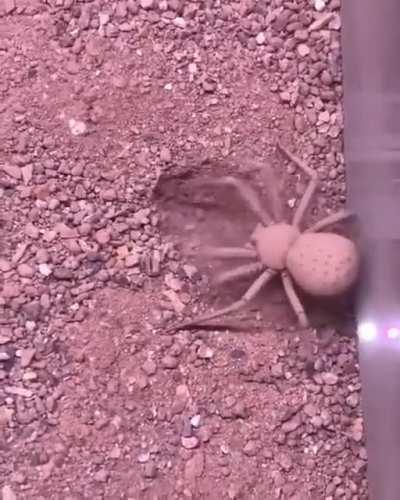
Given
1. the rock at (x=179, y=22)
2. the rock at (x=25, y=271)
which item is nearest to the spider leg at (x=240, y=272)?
the rock at (x=25, y=271)

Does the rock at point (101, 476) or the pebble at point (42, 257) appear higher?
the pebble at point (42, 257)

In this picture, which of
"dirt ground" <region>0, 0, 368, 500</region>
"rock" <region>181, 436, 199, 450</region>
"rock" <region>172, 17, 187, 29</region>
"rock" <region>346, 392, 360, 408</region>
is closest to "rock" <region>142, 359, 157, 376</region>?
"dirt ground" <region>0, 0, 368, 500</region>

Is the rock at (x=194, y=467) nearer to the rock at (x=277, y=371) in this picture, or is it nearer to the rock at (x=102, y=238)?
the rock at (x=277, y=371)

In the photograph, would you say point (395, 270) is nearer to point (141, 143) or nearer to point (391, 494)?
point (391, 494)

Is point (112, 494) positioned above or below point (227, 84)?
below

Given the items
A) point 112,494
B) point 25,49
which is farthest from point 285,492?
point 25,49

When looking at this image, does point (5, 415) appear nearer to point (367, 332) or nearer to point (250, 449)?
point (250, 449)

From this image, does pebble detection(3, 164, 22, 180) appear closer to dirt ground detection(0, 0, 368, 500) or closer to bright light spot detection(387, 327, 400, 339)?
dirt ground detection(0, 0, 368, 500)
